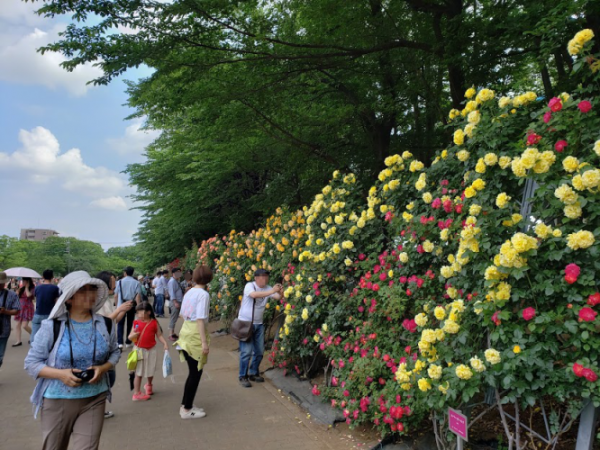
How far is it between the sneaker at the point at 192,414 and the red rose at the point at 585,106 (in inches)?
187

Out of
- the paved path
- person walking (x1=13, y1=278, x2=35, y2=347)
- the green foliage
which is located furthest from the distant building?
the paved path

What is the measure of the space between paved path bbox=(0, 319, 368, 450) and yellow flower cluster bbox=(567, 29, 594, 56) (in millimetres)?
3796

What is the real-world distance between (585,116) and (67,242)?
87.2m

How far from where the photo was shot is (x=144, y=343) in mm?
5719

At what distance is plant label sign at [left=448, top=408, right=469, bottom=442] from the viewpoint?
2.87 meters

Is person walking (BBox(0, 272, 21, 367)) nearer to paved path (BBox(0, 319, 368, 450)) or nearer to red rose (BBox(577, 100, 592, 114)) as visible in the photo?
paved path (BBox(0, 319, 368, 450))

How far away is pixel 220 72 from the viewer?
757 cm

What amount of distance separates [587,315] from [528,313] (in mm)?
301

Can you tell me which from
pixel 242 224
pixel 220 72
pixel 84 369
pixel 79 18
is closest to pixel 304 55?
pixel 220 72

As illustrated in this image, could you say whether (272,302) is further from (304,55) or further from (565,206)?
(565,206)

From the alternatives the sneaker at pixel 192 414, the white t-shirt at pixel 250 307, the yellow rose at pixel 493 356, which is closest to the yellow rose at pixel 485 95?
the yellow rose at pixel 493 356

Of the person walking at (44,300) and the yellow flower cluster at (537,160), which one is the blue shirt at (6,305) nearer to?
the person walking at (44,300)

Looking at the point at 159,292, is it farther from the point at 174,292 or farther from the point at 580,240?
the point at 580,240

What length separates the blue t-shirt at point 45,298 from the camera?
6.98 metres
